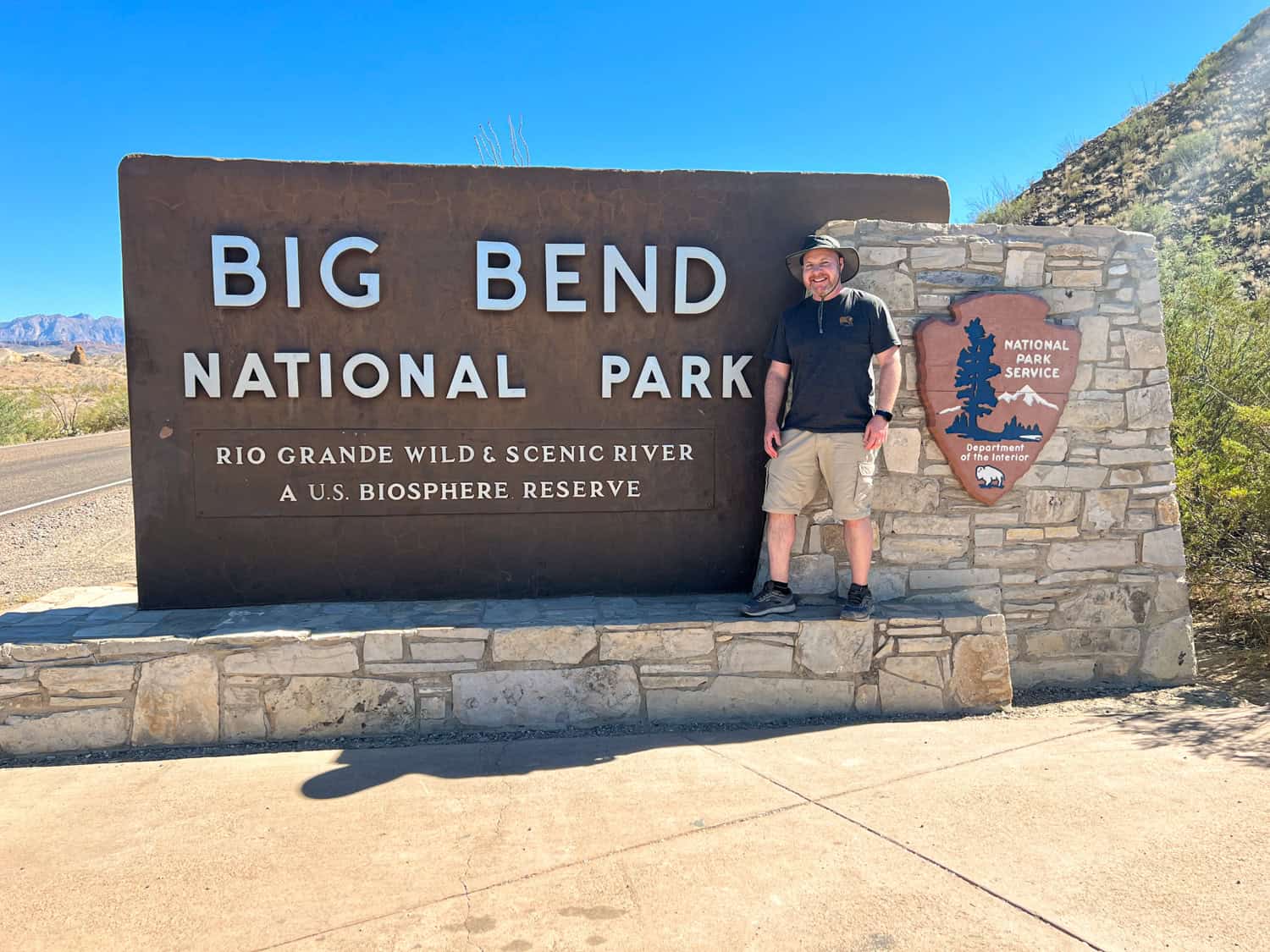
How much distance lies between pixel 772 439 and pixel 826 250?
984 mm

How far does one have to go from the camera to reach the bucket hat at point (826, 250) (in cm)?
424

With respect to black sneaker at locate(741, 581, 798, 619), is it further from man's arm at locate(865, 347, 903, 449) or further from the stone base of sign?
man's arm at locate(865, 347, 903, 449)

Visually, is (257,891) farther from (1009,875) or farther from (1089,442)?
(1089,442)

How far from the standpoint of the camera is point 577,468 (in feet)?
15.2

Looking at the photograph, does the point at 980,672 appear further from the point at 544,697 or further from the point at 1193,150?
the point at 1193,150

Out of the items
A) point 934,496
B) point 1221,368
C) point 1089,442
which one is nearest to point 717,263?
point 934,496

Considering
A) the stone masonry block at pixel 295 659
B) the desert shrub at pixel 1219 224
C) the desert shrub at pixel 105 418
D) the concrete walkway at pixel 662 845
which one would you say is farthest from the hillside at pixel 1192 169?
the desert shrub at pixel 105 418

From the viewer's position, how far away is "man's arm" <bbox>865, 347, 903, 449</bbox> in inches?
164

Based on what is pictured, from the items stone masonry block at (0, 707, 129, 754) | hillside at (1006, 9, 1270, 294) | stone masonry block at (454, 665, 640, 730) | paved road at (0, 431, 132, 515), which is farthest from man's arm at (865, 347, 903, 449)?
hillside at (1006, 9, 1270, 294)

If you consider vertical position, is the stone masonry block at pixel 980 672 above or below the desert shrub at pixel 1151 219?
below

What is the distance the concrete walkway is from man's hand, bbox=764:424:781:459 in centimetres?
144

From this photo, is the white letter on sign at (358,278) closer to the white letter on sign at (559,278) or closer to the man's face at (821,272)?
the white letter on sign at (559,278)

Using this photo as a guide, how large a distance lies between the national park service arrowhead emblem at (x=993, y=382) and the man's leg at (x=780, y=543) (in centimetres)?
81

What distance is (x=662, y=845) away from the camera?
2816 mm
